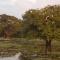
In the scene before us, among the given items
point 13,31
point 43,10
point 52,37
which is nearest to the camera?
point 52,37

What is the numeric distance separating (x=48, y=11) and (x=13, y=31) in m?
70.5

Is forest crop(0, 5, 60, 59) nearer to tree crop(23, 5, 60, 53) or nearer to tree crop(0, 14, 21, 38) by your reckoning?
tree crop(23, 5, 60, 53)

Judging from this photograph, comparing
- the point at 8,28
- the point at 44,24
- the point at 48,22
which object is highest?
the point at 48,22

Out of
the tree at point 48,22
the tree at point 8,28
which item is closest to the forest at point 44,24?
the tree at point 48,22

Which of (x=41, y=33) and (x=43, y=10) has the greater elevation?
(x=43, y=10)

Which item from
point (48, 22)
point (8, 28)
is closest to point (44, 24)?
point (48, 22)

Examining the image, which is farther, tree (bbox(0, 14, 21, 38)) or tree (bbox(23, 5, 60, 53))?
tree (bbox(0, 14, 21, 38))

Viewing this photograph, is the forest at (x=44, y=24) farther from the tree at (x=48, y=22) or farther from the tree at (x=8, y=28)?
the tree at (x=8, y=28)

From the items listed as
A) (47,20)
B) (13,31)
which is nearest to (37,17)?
(47,20)

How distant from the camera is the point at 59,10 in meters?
48.2

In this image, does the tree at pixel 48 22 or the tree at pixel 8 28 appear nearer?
the tree at pixel 48 22

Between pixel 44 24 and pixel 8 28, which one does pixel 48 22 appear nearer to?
pixel 44 24

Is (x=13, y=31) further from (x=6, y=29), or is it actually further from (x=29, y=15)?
(x=29, y=15)

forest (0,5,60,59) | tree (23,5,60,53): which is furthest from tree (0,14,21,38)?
tree (23,5,60,53)
